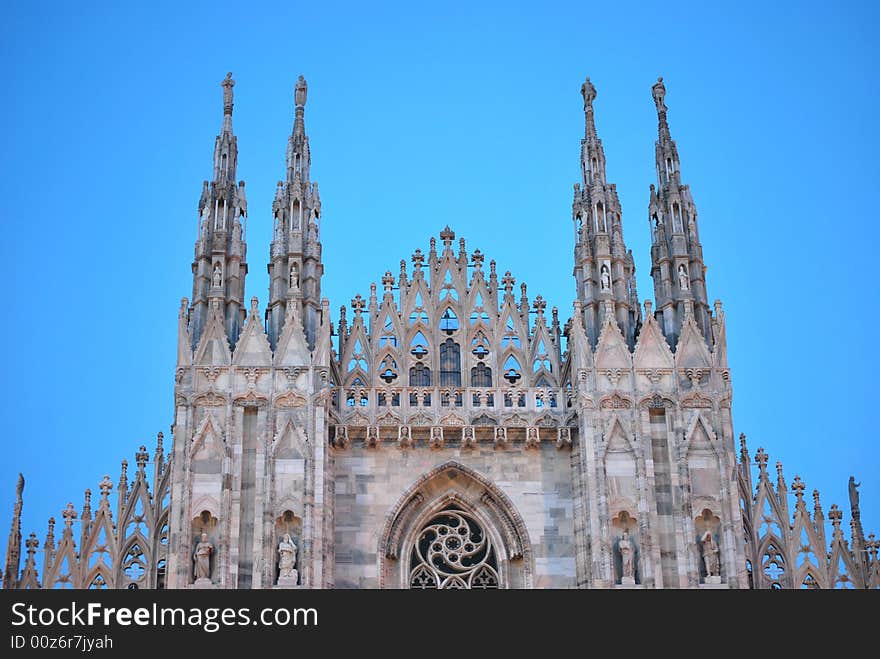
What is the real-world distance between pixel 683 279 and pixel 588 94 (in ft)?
17.4

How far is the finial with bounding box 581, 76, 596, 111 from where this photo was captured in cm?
3291

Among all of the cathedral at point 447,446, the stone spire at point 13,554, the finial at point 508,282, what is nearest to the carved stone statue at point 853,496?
the cathedral at point 447,446

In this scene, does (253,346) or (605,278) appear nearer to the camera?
(253,346)

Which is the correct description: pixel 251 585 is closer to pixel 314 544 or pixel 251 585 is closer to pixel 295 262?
pixel 314 544

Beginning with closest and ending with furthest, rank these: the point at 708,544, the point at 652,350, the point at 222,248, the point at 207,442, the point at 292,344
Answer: the point at 708,544, the point at 207,442, the point at 292,344, the point at 652,350, the point at 222,248

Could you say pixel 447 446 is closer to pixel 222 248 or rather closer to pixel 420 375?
pixel 420 375

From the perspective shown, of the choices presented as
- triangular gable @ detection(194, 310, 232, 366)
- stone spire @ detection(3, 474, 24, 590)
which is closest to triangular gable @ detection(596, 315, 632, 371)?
triangular gable @ detection(194, 310, 232, 366)

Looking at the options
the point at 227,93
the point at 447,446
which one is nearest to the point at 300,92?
the point at 227,93

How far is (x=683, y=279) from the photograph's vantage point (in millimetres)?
30297

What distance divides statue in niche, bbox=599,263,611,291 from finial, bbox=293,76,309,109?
7.62 m

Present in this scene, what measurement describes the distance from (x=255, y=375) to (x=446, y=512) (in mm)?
4688

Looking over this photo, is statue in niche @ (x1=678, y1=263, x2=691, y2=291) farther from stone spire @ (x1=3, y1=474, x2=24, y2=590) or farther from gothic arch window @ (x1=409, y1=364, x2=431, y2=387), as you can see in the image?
stone spire @ (x1=3, y1=474, x2=24, y2=590)

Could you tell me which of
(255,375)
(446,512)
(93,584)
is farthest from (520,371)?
(93,584)

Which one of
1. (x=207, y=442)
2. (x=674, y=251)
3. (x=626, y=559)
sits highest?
(x=674, y=251)
